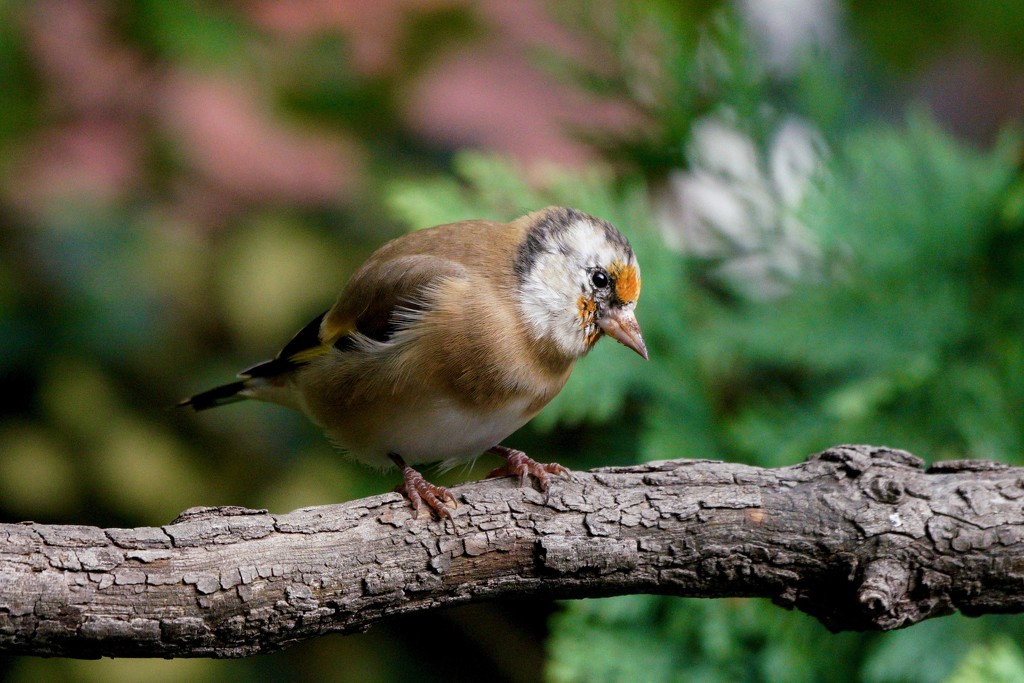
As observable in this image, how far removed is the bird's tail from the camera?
119 inches

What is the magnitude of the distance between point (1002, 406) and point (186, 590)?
9.04ft

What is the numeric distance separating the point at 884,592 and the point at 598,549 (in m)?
0.55

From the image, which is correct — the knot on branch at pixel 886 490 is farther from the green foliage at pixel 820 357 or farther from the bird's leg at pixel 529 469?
the green foliage at pixel 820 357

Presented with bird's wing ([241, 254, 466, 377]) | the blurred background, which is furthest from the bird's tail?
the blurred background

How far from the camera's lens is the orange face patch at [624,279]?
2584 millimetres

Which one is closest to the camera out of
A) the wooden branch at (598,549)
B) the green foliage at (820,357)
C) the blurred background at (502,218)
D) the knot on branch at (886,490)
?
the wooden branch at (598,549)

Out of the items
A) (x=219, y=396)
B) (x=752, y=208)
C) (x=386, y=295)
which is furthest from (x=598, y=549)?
(x=752, y=208)

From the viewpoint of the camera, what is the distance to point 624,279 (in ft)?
8.48

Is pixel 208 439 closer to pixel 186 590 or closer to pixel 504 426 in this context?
pixel 504 426

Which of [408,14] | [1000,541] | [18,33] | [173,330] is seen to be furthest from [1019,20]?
[18,33]

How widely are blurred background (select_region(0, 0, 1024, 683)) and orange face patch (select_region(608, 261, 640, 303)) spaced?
2.55 ft

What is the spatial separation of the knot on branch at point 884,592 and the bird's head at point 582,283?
800mm

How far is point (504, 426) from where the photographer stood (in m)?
2.51

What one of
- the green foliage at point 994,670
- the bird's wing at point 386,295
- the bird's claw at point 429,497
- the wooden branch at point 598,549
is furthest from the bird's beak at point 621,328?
the green foliage at point 994,670
